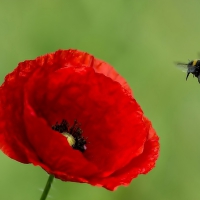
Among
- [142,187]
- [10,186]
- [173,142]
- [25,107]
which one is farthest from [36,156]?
[173,142]

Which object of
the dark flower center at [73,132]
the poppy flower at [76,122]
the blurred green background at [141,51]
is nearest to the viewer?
the poppy flower at [76,122]

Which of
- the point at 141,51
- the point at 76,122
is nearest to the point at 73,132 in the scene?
the point at 76,122

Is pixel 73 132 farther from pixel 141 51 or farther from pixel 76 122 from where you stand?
pixel 141 51

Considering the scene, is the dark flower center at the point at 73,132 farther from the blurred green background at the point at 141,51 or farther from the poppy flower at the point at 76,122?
the blurred green background at the point at 141,51

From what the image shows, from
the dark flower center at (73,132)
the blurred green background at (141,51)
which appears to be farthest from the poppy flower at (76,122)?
the blurred green background at (141,51)

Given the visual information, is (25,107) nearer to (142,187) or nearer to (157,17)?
(142,187)

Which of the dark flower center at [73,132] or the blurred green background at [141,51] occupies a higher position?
the blurred green background at [141,51]

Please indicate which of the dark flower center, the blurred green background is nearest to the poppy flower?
the dark flower center
